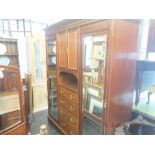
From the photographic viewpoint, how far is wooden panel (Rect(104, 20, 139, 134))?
4.22ft

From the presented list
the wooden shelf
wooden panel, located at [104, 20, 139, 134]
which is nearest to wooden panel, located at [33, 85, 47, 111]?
the wooden shelf

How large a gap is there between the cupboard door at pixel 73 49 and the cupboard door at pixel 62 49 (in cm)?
12

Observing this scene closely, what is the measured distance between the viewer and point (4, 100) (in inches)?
87.6

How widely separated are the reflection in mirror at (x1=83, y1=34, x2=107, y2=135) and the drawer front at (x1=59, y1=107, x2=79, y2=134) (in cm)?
17

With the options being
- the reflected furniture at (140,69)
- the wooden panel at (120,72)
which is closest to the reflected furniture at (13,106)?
the wooden panel at (120,72)

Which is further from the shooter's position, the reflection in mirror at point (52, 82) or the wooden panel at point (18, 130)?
the reflection in mirror at point (52, 82)

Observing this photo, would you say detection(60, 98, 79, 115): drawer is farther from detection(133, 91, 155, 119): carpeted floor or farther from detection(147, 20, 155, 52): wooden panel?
detection(147, 20, 155, 52): wooden panel

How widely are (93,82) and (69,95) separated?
1.69ft

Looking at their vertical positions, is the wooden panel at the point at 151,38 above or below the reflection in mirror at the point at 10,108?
above

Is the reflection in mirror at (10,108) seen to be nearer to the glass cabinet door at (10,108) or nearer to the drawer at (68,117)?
the glass cabinet door at (10,108)

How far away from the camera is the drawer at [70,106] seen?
190 cm

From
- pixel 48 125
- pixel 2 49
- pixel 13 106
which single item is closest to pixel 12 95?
pixel 13 106

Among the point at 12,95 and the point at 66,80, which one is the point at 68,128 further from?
the point at 12,95
